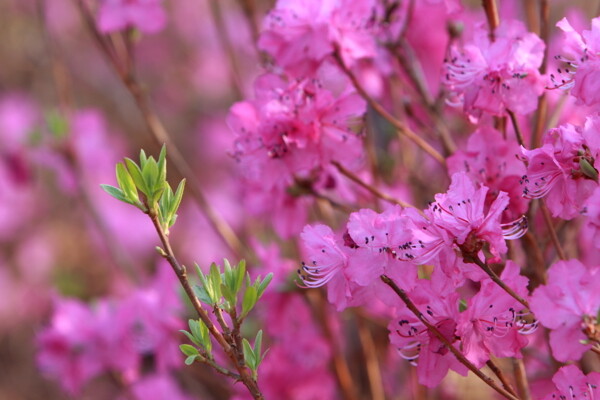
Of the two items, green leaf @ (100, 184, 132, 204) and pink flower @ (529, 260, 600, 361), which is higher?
green leaf @ (100, 184, 132, 204)

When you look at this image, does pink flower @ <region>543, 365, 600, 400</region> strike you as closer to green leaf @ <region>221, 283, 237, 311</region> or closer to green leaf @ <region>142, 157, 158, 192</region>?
green leaf @ <region>221, 283, 237, 311</region>

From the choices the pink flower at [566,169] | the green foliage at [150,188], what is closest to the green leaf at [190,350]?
the green foliage at [150,188]

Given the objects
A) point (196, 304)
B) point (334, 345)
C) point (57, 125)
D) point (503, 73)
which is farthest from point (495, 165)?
point (57, 125)

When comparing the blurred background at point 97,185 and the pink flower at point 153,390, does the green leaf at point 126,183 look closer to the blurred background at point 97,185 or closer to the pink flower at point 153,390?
the blurred background at point 97,185

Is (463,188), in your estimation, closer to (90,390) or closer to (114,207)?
(90,390)

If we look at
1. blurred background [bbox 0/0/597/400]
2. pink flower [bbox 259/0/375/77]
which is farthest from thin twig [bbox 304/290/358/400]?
pink flower [bbox 259/0/375/77]

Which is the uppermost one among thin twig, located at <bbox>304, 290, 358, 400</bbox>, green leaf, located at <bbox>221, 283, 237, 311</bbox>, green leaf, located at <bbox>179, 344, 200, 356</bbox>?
green leaf, located at <bbox>221, 283, 237, 311</bbox>
